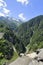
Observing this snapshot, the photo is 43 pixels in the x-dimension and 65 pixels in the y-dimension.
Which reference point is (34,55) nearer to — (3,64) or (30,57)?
(30,57)

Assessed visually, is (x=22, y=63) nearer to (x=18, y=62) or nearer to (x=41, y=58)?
(x=18, y=62)

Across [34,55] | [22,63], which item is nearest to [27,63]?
[22,63]

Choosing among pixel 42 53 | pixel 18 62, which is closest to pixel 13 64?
pixel 18 62

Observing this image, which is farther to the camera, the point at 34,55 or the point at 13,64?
the point at 34,55

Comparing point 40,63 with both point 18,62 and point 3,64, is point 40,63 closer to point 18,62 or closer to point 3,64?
point 18,62

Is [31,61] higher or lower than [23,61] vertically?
lower

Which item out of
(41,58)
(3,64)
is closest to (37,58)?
(41,58)

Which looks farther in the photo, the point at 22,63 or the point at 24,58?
the point at 24,58
